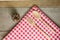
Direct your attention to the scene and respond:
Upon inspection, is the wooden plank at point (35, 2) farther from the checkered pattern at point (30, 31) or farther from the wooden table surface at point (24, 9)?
the checkered pattern at point (30, 31)

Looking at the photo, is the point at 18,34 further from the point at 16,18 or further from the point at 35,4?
the point at 35,4

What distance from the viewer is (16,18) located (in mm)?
1841

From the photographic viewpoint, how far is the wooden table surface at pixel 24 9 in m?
1.86

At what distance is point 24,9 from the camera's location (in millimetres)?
1893

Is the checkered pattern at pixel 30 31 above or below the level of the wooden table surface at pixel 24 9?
below

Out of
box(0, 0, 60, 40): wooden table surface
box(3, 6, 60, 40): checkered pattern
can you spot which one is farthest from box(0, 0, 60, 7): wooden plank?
box(3, 6, 60, 40): checkered pattern

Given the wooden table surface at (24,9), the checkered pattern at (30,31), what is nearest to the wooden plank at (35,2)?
the wooden table surface at (24,9)

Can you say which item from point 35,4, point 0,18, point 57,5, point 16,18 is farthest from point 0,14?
point 57,5

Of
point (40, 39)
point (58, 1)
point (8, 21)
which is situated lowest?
point (40, 39)

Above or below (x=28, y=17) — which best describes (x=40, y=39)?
below

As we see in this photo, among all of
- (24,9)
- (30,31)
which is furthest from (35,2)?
(30,31)

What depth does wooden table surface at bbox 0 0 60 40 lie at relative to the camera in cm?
186

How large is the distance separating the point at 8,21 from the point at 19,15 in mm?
114

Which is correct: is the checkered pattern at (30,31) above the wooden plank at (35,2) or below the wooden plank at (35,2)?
below
